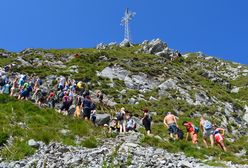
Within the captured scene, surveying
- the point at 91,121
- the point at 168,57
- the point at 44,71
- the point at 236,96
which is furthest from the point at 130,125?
the point at 168,57

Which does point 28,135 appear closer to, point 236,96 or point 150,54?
point 236,96

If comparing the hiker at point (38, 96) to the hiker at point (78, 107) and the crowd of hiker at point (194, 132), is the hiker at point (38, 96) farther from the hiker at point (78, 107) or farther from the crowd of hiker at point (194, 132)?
the crowd of hiker at point (194, 132)

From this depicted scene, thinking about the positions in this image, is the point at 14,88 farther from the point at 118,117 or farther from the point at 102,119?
the point at 118,117

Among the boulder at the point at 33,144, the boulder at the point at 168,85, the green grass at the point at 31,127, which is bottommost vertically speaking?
the boulder at the point at 33,144

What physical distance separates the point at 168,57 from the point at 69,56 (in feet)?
61.7

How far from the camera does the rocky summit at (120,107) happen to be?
18.7m

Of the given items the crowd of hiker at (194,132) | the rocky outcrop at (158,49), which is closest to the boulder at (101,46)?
the rocky outcrop at (158,49)

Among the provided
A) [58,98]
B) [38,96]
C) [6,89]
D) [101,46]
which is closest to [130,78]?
[58,98]

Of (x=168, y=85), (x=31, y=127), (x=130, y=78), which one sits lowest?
(x=31, y=127)

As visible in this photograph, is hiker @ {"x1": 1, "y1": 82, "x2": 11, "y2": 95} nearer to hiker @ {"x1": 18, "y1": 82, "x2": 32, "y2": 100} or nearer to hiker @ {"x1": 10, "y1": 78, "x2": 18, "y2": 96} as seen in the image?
hiker @ {"x1": 10, "y1": 78, "x2": 18, "y2": 96}

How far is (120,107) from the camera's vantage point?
4169cm

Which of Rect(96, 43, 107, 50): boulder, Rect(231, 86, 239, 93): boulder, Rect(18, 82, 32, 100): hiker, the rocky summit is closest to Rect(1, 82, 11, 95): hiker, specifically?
the rocky summit

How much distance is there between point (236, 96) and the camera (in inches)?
→ 2525

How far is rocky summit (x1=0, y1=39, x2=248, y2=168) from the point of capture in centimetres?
1866
